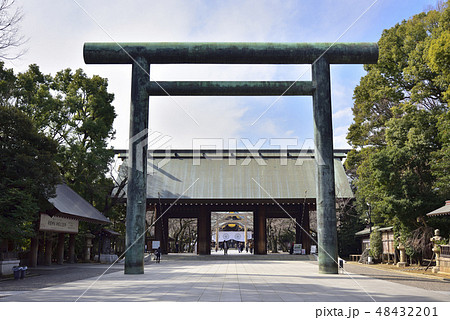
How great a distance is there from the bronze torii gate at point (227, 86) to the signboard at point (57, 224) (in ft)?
25.2

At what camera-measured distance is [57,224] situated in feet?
69.8

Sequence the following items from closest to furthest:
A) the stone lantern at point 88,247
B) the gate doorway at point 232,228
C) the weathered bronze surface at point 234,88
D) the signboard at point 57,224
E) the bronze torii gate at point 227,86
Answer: the bronze torii gate at point 227,86 < the weathered bronze surface at point 234,88 < the signboard at point 57,224 < the stone lantern at point 88,247 < the gate doorway at point 232,228

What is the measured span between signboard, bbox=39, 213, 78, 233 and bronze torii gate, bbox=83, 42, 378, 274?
7.67m

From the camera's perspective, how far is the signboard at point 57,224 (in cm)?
1967

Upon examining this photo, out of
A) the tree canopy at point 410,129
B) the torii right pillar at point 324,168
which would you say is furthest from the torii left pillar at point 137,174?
the tree canopy at point 410,129

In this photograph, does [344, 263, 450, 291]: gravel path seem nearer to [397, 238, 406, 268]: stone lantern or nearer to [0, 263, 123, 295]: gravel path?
[397, 238, 406, 268]: stone lantern

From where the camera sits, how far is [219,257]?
30.0m

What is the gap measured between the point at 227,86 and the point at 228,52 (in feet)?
4.31

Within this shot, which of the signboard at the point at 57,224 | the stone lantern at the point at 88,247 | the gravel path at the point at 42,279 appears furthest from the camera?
the stone lantern at the point at 88,247

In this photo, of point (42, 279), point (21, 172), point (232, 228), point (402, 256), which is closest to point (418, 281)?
point (402, 256)

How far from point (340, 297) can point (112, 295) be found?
5183mm

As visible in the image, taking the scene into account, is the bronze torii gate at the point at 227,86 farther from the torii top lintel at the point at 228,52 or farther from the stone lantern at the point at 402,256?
the stone lantern at the point at 402,256

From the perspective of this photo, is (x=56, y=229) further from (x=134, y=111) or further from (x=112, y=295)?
(x=112, y=295)

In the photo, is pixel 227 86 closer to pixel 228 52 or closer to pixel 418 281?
pixel 228 52
